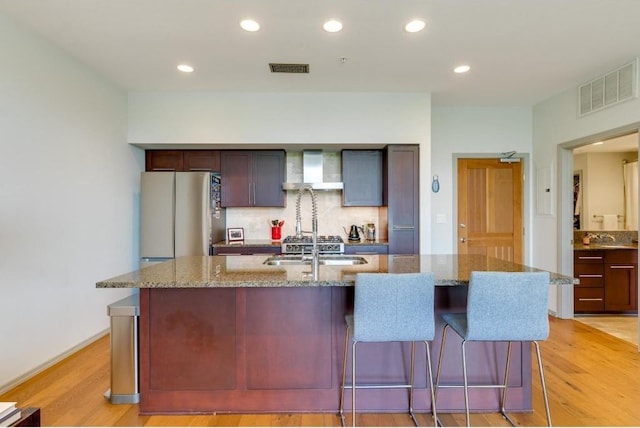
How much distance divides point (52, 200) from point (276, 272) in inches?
87.7

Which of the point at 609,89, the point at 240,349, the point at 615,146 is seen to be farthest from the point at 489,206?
the point at 240,349

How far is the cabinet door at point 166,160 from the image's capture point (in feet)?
14.8

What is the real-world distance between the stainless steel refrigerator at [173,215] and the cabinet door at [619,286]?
4.85 metres

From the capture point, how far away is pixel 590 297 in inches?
169

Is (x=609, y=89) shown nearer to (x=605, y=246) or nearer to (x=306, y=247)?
(x=605, y=246)

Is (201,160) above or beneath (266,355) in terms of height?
above

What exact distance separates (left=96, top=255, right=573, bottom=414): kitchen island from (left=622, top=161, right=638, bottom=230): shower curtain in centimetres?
529

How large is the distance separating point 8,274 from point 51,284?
1.37ft

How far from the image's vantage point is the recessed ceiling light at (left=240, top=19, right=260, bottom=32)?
2643 mm

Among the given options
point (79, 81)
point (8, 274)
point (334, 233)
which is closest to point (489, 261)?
point (334, 233)

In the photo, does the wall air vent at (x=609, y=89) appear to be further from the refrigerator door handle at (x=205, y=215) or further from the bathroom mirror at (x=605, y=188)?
the refrigerator door handle at (x=205, y=215)

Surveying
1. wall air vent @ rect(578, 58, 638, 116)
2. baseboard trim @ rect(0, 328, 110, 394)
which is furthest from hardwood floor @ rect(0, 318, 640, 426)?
wall air vent @ rect(578, 58, 638, 116)

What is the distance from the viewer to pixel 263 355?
2.18m

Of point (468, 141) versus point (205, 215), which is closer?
point (205, 215)
